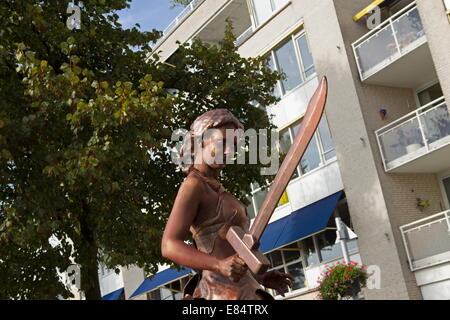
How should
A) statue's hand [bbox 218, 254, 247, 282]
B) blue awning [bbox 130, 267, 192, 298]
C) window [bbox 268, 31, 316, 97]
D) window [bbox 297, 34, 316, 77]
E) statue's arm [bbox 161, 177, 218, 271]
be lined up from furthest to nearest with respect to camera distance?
blue awning [bbox 130, 267, 192, 298], window [bbox 268, 31, 316, 97], window [bbox 297, 34, 316, 77], statue's arm [bbox 161, 177, 218, 271], statue's hand [bbox 218, 254, 247, 282]

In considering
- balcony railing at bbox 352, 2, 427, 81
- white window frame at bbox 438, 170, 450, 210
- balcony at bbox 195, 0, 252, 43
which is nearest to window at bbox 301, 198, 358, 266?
white window frame at bbox 438, 170, 450, 210

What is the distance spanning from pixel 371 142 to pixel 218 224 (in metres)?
16.8

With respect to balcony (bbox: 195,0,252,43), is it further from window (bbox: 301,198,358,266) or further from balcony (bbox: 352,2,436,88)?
window (bbox: 301,198,358,266)

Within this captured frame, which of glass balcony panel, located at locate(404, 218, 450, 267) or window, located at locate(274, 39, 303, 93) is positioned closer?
glass balcony panel, located at locate(404, 218, 450, 267)

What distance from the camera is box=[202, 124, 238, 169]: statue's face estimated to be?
2.70 meters

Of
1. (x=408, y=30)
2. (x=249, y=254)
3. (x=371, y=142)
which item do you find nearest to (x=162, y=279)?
(x=371, y=142)

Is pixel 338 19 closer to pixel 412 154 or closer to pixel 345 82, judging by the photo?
pixel 345 82

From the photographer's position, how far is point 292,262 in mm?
22031

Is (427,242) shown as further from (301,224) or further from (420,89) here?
(420,89)

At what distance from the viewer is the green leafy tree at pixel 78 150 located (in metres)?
11.3

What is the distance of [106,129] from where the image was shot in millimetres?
11594

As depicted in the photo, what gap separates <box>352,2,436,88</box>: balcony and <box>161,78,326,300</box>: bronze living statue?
1612 centimetres

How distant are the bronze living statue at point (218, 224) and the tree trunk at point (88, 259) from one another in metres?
10.4
